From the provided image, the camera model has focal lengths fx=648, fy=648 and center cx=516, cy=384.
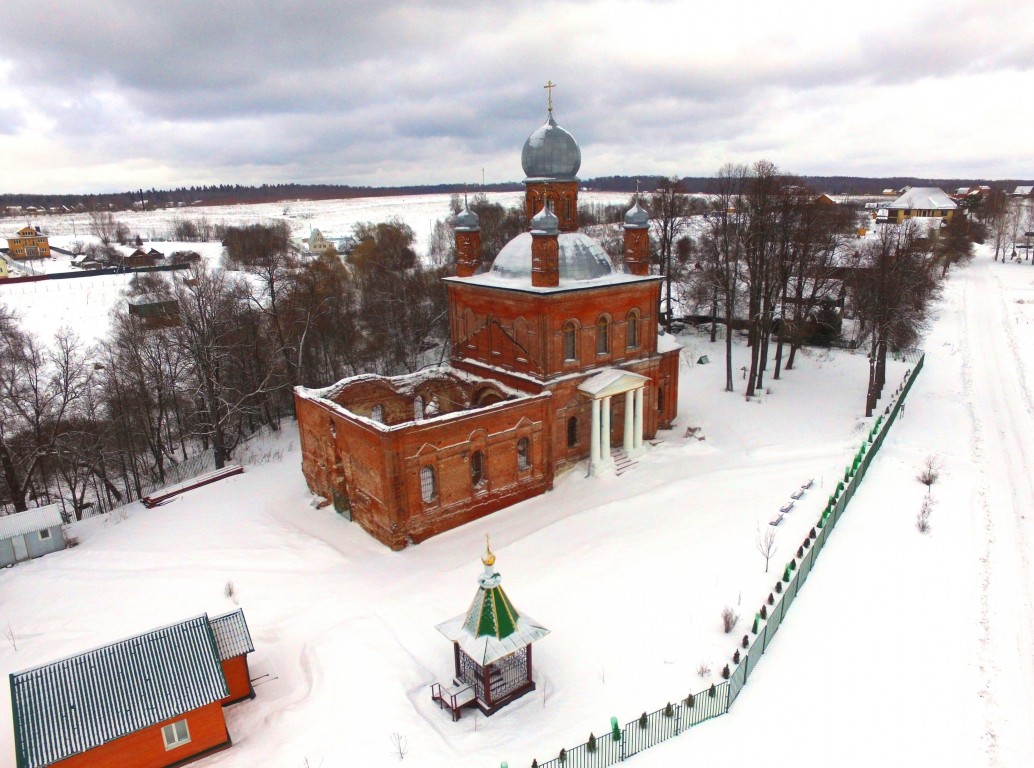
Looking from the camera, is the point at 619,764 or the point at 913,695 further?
the point at 913,695

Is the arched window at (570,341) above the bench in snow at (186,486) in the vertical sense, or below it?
above

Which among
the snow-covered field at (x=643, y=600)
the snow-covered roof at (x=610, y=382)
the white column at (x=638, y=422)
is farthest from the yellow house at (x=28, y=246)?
the white column at (x=638, y=422)

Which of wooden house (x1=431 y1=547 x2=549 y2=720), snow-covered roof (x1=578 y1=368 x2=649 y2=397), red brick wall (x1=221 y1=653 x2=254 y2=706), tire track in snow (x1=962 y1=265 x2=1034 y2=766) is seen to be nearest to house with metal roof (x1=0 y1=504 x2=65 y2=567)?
red brick wall (x1=221 y1=653 x2=254 y2=706)

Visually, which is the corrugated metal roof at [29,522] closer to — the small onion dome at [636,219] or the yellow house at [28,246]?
the small onion dome at [636,219]

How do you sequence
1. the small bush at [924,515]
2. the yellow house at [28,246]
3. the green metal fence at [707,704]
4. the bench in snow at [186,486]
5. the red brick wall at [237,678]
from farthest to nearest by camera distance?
1. the yellow house at [28,246]
2. the bench in snow at [186,486]
3. the small bush at [924,515]
4. the red brick wall at [237,678]
5. the green metal fence at [707,704]

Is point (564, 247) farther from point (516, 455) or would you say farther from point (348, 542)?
point (348, 542)

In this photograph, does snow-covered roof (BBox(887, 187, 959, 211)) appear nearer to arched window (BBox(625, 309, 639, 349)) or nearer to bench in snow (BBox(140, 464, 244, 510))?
arched window (BBox(625, 309, 639, 349))

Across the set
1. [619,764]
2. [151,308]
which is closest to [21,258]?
[151,308]
